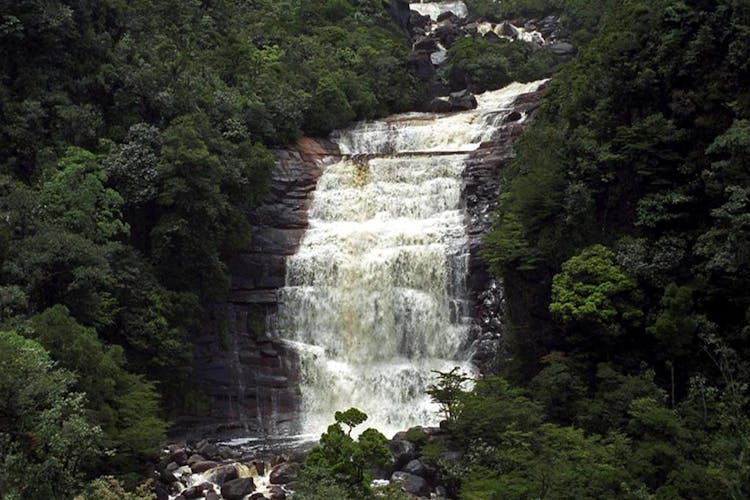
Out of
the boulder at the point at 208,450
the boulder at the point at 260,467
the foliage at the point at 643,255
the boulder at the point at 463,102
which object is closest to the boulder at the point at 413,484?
the foliage at the point at 643,255

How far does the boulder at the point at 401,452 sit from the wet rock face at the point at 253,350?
6.81m

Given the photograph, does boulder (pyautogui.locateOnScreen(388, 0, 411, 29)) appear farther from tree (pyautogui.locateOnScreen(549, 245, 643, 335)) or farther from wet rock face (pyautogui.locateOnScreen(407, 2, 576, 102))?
tree (pyautogui.locateOnScreen(549, 245, 643, 335))

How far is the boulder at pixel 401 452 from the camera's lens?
22.5 metres

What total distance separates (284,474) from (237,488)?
4.95ft

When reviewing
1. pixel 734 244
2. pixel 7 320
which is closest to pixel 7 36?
pixel 7 320

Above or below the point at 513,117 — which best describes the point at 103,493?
below

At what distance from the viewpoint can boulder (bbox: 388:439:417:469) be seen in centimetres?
2251

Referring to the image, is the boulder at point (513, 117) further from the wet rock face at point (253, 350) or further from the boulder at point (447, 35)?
the boulder at point (447, 35)

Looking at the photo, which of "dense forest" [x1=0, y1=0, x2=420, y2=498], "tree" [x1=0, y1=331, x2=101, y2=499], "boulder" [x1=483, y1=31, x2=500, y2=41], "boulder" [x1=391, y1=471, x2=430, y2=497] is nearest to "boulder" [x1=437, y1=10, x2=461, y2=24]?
"boulder" [x1=483, y1=31, x2=500, y2=41]

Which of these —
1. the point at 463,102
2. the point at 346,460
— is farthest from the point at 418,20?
the point at 346,460

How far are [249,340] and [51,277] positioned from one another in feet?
28.3

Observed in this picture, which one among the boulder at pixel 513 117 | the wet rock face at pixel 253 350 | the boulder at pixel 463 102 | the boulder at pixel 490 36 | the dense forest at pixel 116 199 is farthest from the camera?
the boulder at pixel 490 36

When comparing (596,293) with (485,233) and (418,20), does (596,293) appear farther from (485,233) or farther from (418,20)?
(418,20)

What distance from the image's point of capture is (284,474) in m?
22.7
